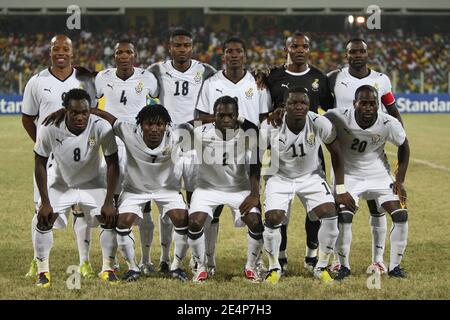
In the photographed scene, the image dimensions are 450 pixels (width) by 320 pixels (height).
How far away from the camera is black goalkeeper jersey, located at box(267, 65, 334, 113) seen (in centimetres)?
696

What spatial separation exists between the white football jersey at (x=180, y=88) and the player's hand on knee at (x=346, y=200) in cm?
163

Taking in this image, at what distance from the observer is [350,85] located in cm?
704

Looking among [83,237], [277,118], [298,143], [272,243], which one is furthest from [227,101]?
[83,237]

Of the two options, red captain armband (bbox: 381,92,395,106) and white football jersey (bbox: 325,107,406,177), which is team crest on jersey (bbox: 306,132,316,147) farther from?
red captain armband (bbox: 381,92,395,106)

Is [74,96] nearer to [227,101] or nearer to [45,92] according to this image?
[45,92]

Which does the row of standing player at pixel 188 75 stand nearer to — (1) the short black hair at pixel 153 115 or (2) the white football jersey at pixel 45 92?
(2) the white football jersey at pixel 45 92

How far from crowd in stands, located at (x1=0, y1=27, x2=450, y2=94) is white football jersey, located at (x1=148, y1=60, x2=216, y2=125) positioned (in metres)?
25.0

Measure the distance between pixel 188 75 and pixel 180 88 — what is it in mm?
146

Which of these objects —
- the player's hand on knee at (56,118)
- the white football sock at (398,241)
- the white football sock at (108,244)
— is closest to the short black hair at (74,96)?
the player's hand on knee at (56,118)

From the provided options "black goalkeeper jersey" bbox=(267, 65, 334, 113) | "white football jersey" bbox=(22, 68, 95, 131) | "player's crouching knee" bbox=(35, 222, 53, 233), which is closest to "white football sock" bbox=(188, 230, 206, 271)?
"player's crouching knee" bbox=(35, 222, 53, 233)

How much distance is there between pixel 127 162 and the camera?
6.60m

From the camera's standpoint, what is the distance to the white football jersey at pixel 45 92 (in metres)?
6.84

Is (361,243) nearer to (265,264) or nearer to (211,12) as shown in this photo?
(265,264)

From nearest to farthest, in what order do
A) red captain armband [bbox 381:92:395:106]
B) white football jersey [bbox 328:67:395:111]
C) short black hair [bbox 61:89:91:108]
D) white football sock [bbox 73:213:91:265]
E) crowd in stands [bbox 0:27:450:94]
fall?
short black hair [bbox 61:89:91:108], white football sock [bbox 73:213:91:265], white football jersey [bbox 328:67:395:111], red captain armband [bbox 381:92:395:106], crowd in stands [bbox 0:27:450:94]
